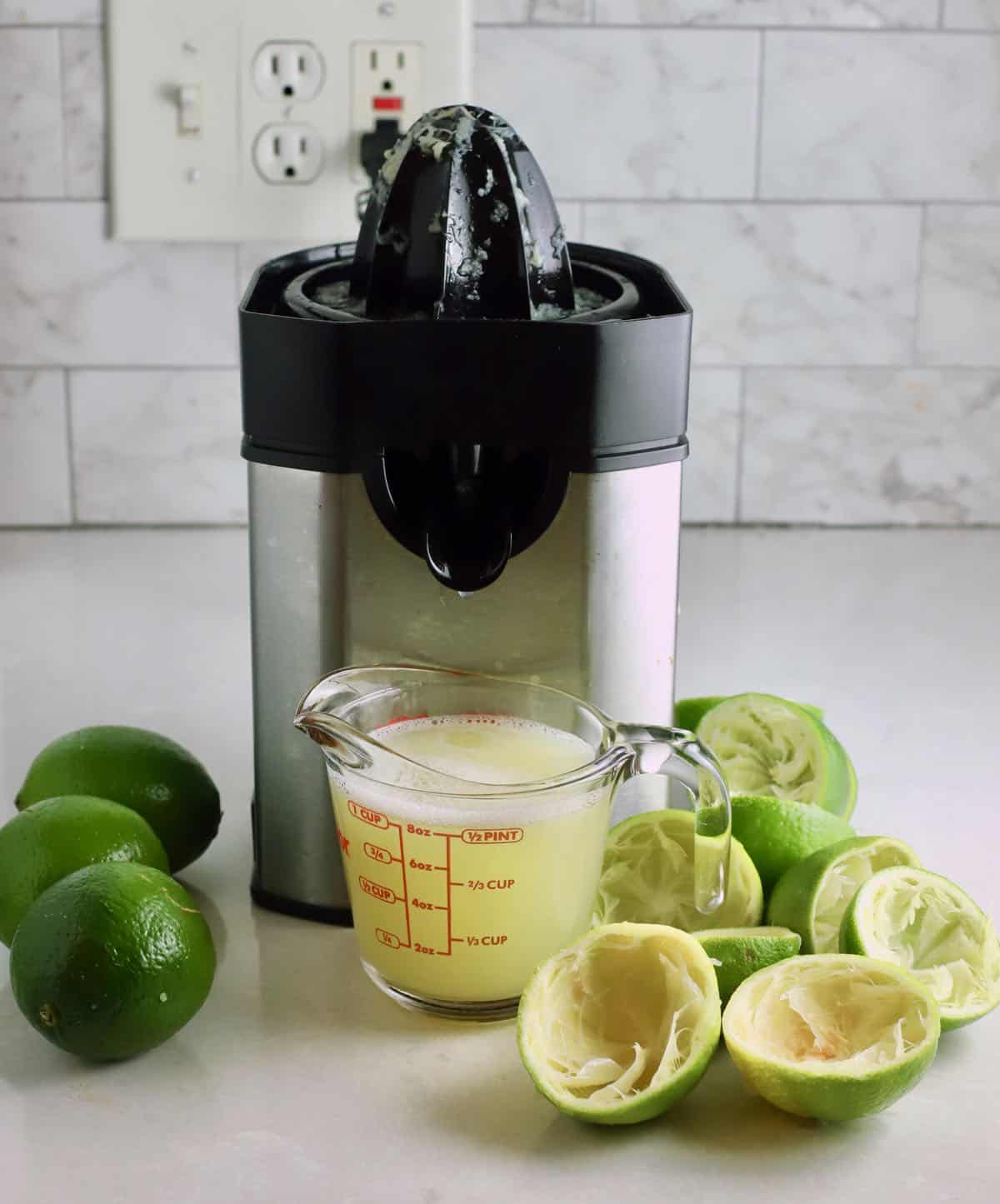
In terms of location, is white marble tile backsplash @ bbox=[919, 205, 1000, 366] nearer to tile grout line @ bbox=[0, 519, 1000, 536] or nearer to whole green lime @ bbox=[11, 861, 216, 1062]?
tile grout line @ bbox=[0, 519, 1000, 536]

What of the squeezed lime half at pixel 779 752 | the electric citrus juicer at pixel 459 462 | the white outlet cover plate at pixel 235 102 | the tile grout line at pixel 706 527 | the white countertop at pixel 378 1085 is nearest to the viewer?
the white countertop at pixel 378 1085

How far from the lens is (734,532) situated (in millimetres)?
1298

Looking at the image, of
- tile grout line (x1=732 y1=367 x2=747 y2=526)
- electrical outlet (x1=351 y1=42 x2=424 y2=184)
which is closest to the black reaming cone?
electrical outlet (x1=351 y1=42 x2=424 y2=184)

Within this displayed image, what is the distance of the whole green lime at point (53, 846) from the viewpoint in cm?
60

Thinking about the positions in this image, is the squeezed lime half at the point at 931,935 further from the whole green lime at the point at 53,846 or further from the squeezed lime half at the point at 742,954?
the whole green lime at the point at 53,846

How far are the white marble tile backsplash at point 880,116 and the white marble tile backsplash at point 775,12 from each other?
0.4 inches

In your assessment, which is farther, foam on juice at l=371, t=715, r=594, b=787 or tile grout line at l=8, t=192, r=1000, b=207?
tile grout line at l=8, t=192, r=1000, b=207

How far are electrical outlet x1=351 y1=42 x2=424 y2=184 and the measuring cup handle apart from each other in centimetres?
70

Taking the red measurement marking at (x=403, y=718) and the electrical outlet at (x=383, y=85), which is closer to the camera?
the red measurement marking at (x=403, y=718)

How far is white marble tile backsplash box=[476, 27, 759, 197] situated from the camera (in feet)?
3.90

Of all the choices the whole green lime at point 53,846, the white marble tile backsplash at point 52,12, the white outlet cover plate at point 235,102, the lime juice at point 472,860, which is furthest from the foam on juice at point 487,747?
the white marble tile backsplash at point 52,12

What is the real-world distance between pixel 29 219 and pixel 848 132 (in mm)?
627

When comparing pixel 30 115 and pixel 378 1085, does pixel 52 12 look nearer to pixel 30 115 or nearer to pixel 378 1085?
pixel 30 115

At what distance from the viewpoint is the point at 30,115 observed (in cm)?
118
